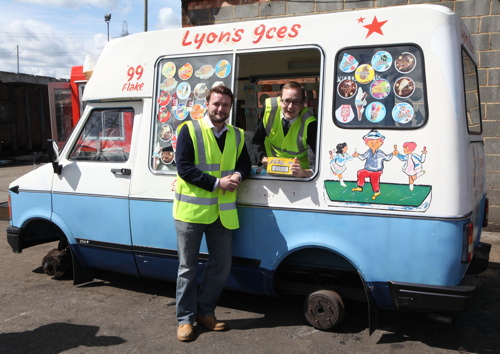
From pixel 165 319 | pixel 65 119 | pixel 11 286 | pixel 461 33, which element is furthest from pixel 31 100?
pixel 461 33

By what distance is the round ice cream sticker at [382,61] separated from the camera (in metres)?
3.45

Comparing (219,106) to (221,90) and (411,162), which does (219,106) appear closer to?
(221,90)

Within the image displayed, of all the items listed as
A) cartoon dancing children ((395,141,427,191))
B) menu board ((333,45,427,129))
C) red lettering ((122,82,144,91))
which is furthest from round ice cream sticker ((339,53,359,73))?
red lettering ((122,82,144,91))

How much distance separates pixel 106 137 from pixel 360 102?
254cm

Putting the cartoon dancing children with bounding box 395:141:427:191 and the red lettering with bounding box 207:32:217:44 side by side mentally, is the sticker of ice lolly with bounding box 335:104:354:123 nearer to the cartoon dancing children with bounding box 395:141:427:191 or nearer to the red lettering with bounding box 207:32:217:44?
the cartoon dancing children with bounding box 395:141:427:191

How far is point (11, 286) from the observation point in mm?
5098

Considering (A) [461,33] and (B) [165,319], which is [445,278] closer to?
(A) [461,33]

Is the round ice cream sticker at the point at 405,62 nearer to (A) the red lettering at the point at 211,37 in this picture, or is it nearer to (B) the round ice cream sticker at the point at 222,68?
(B) the round ice cream sticker at the point at 222,68

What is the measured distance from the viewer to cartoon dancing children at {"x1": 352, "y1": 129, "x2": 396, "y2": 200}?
3.43 meters

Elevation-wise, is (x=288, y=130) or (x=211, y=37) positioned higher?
(x=211, y=37)

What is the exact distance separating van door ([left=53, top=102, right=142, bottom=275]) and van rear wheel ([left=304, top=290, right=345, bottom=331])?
175 cm

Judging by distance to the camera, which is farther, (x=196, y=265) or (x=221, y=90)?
(x=196, y=265)

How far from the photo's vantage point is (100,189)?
456cm

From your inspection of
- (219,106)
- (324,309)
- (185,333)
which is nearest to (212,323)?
(185,333)
